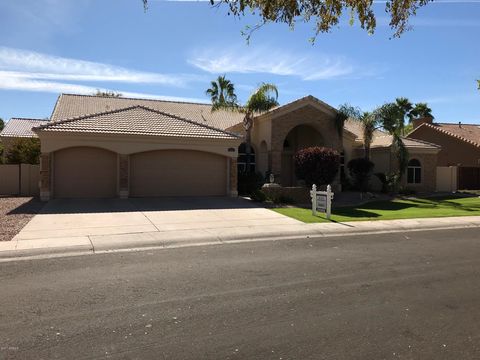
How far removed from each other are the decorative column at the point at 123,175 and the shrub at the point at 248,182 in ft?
20.9

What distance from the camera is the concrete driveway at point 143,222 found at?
37.7 feet

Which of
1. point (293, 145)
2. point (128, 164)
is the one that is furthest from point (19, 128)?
point (293, 145)

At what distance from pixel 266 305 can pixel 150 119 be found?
60.3ft

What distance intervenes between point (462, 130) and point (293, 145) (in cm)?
1865

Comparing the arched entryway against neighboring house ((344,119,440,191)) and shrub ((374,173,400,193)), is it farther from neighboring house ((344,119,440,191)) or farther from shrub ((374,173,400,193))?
shrub ((374,173,400,193))

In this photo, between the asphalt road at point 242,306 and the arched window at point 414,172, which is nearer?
the asphalt road at point 242,306

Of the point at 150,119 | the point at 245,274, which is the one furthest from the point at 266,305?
the point at 150,119

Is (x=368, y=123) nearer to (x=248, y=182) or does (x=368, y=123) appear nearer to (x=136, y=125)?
(x=248, y=182)

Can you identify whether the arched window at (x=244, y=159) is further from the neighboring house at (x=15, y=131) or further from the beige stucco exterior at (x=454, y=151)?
the beige stucco exterior at (x=454, y=151)

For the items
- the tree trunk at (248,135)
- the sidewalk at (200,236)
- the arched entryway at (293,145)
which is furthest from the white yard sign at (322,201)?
the arched entryway at (293,145)

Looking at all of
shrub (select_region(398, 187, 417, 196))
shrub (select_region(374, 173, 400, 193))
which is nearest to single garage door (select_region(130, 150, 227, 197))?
shrub (select_region(374, 173, 400, 193))

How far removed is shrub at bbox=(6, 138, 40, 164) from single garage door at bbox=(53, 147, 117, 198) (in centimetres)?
671

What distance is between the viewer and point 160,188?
22.0 m

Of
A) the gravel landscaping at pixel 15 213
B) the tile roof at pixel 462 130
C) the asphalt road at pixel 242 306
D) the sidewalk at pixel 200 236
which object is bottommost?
the asphalt road at pixel 242 306
